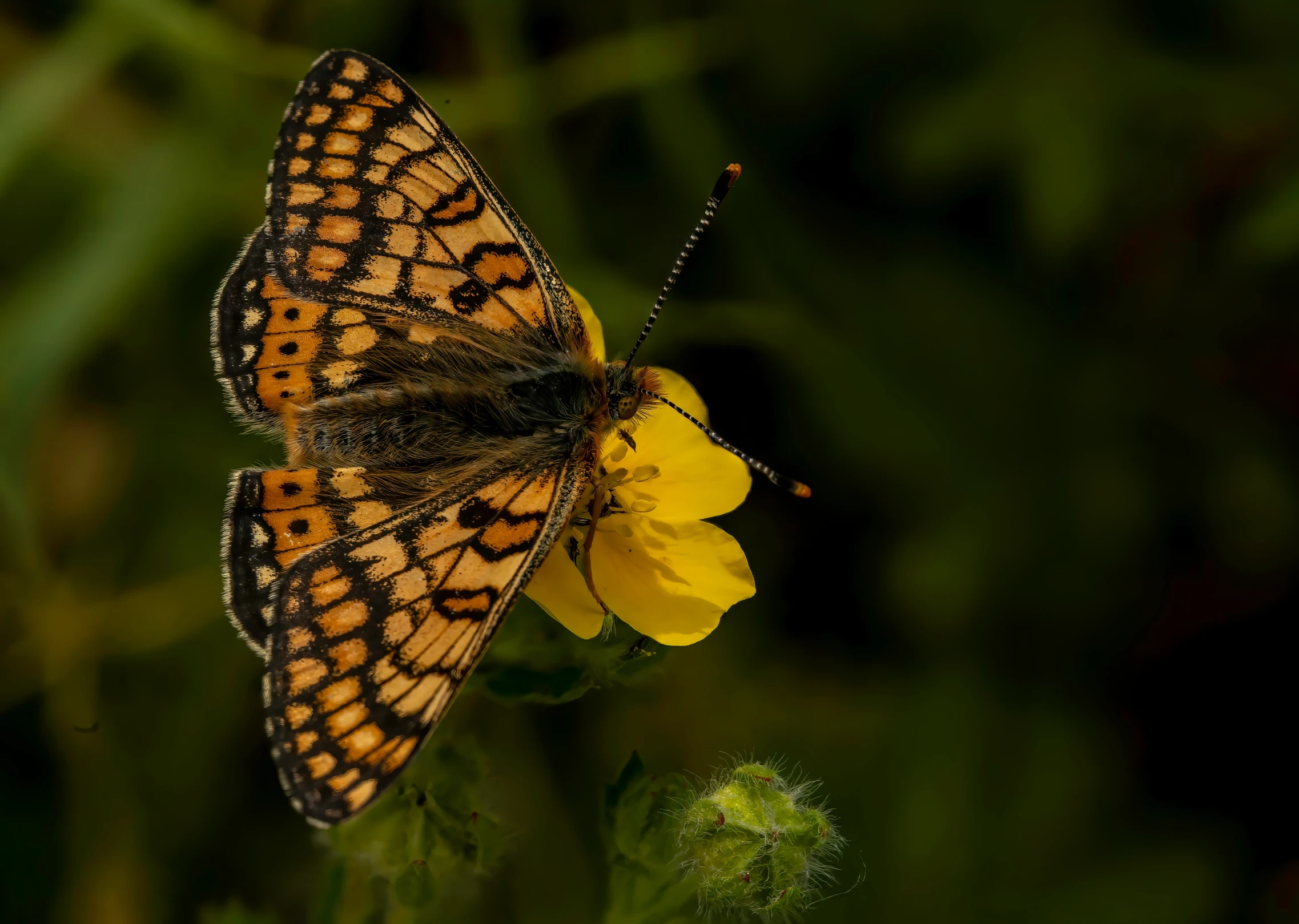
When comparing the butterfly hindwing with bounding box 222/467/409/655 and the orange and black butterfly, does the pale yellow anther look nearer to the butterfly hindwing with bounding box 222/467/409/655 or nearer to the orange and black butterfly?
the orange and black butterfly

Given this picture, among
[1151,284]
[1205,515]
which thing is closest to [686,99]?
[1151,284]

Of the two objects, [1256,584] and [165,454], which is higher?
[1256,584]

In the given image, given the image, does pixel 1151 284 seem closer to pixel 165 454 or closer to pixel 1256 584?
pixel 1256 584

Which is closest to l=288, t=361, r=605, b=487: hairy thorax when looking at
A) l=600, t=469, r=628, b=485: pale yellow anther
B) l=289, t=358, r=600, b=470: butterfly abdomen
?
l=289, t=358, r=600, b=470: butterfly abdomen

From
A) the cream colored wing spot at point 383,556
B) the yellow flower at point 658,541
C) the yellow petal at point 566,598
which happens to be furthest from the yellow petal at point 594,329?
the cream colored wing spot at point 383,556

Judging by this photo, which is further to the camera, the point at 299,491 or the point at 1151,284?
the point at 1151,284
